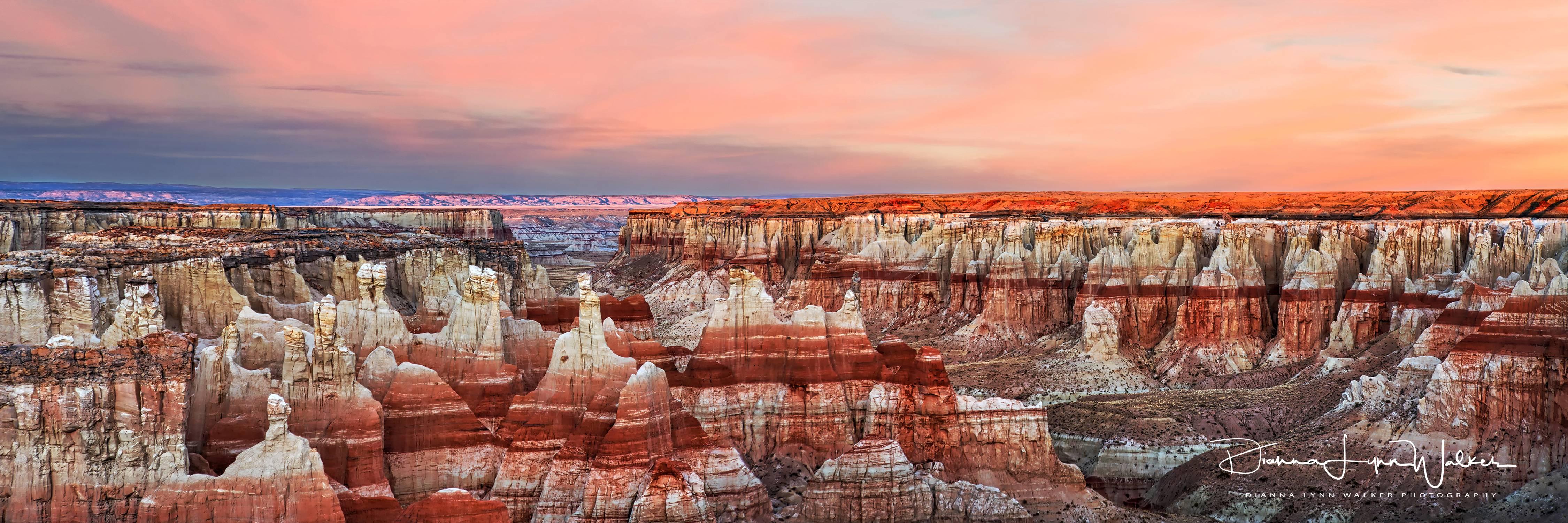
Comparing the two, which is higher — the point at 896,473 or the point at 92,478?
the point at 92,478

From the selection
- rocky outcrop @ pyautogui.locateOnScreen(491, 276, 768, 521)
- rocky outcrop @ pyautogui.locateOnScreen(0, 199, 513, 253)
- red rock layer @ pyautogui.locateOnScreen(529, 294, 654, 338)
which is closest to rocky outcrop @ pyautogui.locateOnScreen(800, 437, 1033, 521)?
rocky outcrop @ pyautogui.locateOnScreen(491, 276, 768, 521)

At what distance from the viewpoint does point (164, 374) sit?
21516mm

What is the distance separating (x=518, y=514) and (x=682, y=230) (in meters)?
109

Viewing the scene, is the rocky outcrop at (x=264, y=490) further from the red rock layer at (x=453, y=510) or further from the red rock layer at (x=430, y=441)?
the red rock layer at (x=430, y=441)

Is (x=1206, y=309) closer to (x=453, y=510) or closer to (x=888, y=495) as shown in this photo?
(x=888, y=495)

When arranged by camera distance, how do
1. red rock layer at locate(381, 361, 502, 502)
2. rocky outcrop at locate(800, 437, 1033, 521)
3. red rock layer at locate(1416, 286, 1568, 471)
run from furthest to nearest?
red rock layer at locate(1416, 286, 1568, 471), red rock layer at locate(381, 361, 502, 502), rocky outcrop at locate(800, 437, 1033, 521)

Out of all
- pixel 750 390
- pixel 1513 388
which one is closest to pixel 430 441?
pixel 750 390

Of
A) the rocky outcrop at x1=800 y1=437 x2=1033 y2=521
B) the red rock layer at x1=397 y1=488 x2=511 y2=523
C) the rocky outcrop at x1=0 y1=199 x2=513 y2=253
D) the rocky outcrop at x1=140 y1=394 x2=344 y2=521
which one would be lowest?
the rocky outcrop at x1=800 y1=437 x2=1033 y2=521

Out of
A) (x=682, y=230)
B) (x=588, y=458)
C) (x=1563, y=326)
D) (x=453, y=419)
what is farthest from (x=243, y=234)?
(x=682, y=230)

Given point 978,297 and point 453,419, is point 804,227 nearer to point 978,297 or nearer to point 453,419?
point 978,297

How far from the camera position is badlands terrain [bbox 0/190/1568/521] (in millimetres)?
21844

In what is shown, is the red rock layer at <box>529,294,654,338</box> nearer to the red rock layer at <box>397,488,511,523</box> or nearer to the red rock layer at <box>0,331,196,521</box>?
the red rock layer at <box>397,488,511,523</box>

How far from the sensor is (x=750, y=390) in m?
34.3

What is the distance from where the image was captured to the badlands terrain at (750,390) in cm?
2184
